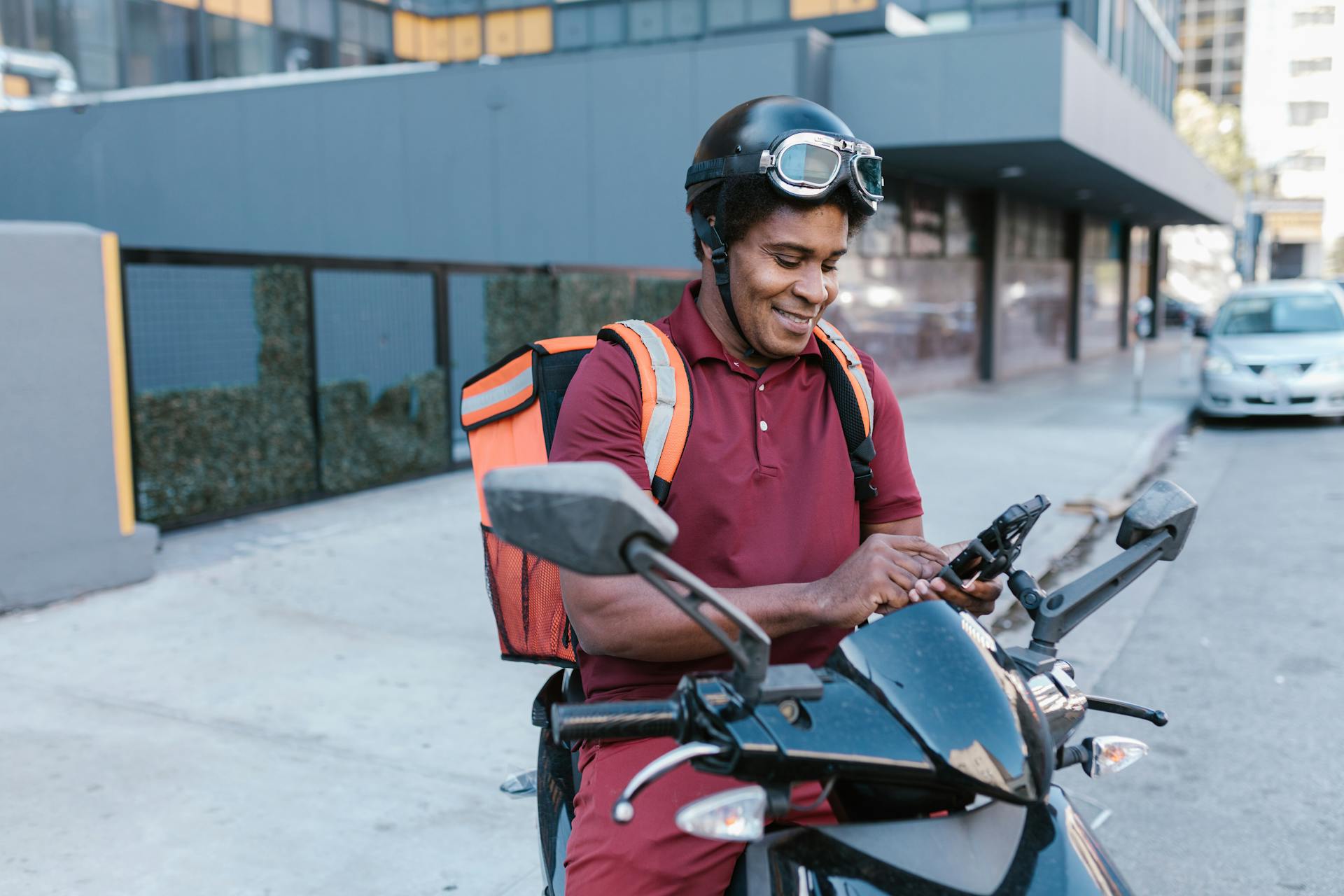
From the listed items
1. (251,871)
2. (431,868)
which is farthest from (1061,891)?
(251,871)

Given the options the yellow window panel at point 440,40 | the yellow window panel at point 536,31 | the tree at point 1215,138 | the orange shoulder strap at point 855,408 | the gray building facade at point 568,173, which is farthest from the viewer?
the tree at point 1215,138

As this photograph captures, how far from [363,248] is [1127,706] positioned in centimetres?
1667

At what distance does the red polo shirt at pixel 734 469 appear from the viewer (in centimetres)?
193

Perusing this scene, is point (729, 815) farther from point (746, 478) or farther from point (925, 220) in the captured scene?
point (925, 220)

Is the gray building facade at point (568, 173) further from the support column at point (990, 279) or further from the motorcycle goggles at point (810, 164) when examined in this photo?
the motorcycle goggles at point (810, 164)

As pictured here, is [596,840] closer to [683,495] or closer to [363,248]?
[683,495]

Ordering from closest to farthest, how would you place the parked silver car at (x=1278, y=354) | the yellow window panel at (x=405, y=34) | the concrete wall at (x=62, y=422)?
the concrete wall at (x=62, y=422)
the parked silver car at (x=1278, y=354)
the yellow window panel at (x=405, y=34)

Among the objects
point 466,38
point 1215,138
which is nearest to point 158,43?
point 466,38

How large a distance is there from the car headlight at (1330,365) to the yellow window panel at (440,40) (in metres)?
17.5

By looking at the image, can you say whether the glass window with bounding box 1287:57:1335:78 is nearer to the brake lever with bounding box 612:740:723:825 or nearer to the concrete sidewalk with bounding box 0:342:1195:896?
the concrete sidewalk with bounding box 0:342:1195:896

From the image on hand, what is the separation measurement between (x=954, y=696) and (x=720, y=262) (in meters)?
0.95

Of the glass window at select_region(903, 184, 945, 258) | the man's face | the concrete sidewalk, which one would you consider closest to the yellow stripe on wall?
the concrete sidewalk

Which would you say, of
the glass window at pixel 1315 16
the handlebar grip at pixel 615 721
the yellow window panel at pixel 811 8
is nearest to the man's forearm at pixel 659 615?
the handlebar grip at pixel 615 721

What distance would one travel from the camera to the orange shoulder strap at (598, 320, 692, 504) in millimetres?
1944
